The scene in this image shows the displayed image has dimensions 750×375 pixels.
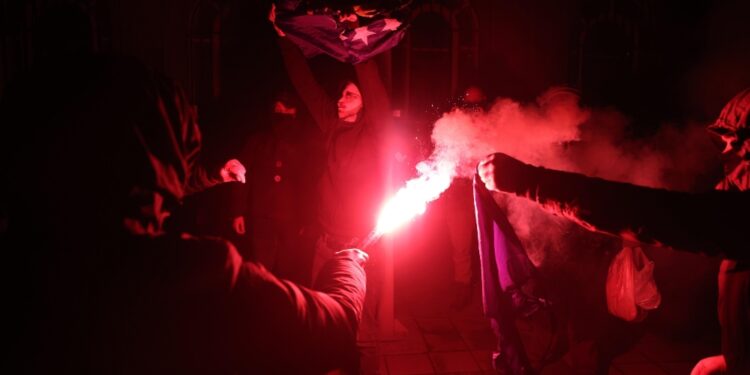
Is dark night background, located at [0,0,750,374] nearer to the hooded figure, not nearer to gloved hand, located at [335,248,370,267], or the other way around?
gloved hand, located at [335,248,370,267]

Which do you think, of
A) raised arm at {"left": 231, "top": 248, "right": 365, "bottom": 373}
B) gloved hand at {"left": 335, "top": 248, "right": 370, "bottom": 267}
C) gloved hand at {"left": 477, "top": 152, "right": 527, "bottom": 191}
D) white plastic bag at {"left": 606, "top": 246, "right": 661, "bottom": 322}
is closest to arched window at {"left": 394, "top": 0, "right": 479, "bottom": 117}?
white plastic bag at {"left": 606, "top": 246, "right": 661, "bottom": 322}

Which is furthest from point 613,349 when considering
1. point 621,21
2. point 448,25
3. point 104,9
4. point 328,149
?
point 104,9

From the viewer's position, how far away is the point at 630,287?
4582 mm

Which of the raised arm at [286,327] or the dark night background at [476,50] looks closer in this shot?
the raised arm at [286,327]

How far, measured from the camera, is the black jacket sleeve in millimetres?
2125

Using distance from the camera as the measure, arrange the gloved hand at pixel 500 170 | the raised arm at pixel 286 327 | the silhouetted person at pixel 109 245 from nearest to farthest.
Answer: the silhouetted person at pixel 109 245, the raised arm at pixel 286 327, the gloved hand at pixel 500 170

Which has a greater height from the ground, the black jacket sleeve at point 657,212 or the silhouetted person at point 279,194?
the black jacket sleeve at point 657,212

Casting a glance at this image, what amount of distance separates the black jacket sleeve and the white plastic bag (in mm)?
2595

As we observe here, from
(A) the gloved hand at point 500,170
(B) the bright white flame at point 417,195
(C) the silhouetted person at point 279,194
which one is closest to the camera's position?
(A) the gloved hand at point 500,170

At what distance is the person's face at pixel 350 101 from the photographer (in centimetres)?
553

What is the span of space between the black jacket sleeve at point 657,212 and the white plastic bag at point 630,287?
2.60 metres

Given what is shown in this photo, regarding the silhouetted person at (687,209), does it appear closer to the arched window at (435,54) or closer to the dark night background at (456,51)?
the dark night background at (456,51)

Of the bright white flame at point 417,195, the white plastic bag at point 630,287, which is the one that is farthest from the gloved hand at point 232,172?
the white plastic bag at point 630,287

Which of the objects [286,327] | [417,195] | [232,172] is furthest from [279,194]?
[286,327]
